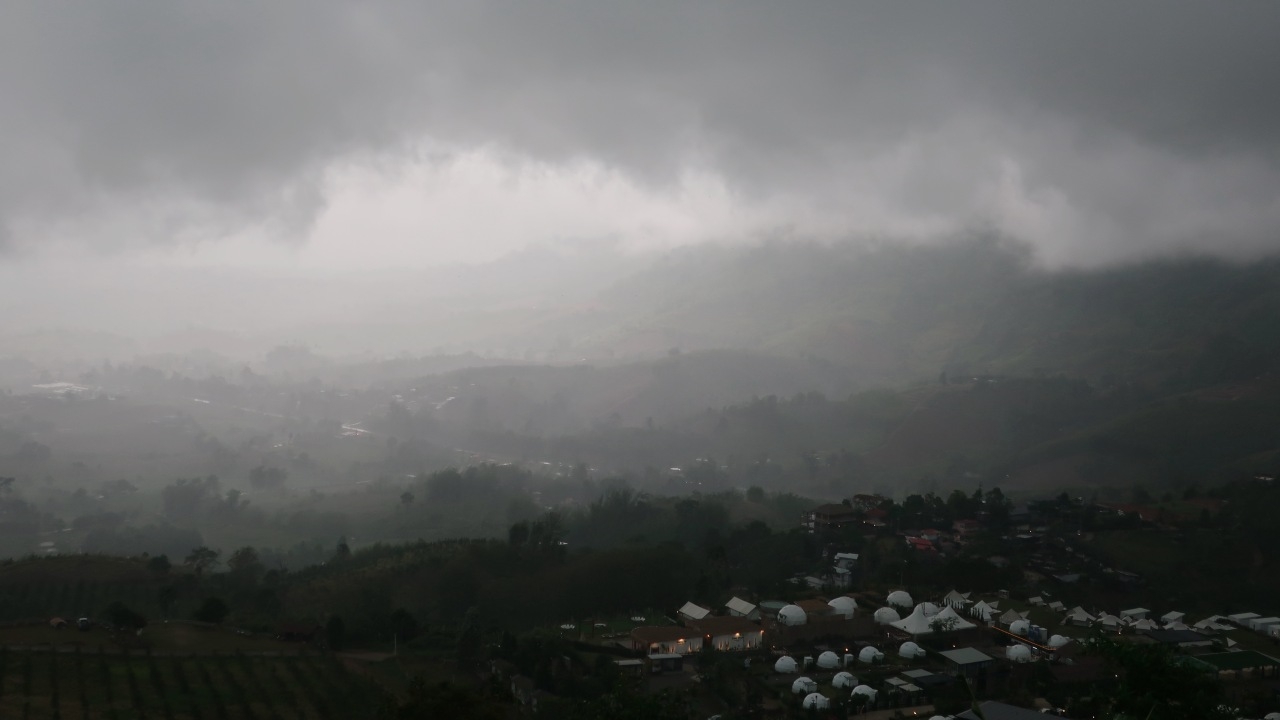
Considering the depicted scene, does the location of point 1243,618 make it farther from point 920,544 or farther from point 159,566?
point 159,566

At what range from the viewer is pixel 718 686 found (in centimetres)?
3123

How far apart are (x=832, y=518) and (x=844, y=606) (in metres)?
21.7

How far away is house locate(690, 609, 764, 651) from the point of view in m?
38.8

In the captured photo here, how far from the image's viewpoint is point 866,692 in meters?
30.6

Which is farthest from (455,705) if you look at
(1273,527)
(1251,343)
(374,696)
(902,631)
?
(1251,343)

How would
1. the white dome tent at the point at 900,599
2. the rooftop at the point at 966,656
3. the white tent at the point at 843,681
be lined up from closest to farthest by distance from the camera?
the white tent at the point at 843,681
the rooftop at the point at 966,656
the white dome tent at the point at 900,599

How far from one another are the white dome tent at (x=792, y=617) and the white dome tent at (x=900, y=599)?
19.3ft

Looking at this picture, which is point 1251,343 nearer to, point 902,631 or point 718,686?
point 902,631

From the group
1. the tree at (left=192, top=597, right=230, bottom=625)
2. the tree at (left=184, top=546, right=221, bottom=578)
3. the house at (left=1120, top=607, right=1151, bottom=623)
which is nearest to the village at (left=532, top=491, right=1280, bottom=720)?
the house at (left=1120, top=607, right=1151, bottom=623)

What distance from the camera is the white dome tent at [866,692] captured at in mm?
29938

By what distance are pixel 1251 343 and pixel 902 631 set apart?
456 feet

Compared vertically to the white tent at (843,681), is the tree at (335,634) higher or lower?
higher

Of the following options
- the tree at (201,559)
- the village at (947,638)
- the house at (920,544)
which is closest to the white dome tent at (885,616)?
the village at (947,638)

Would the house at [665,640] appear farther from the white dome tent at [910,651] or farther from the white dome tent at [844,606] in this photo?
the white dome tent at [910,651]
